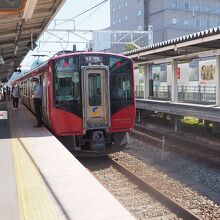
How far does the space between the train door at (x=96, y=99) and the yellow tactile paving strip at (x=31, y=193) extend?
3.34 meters

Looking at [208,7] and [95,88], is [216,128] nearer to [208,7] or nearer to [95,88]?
[95,88]

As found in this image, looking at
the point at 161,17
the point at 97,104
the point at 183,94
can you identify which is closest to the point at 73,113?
the point at 97,104

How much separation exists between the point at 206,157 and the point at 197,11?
2471 inches

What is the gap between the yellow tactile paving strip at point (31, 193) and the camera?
4.50 metres

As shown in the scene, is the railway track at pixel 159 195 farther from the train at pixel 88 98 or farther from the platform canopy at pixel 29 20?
the platform canopy at pixel 29 20

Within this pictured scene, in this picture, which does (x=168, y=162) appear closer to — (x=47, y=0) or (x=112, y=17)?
(x=47, y=0)

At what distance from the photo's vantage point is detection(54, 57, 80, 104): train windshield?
10.8 meters

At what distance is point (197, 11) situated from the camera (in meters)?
70.4

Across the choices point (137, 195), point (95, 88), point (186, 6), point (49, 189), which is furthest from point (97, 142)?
point (186, 6)

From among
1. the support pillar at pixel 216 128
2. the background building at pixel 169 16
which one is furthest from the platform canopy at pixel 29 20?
the background building at pixel 169 16

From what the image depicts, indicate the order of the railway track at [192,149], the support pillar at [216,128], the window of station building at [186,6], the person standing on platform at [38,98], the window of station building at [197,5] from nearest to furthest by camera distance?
the railway track at [192,149]
the person standing on platform at [38,98]
the support pillar at [216,128]
the window of station building at [186,6]
the window of station building at [197,5]

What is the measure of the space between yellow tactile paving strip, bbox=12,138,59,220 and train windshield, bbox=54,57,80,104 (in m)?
3.25

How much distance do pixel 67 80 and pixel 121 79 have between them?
4.83 feet

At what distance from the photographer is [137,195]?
27.2 feet
